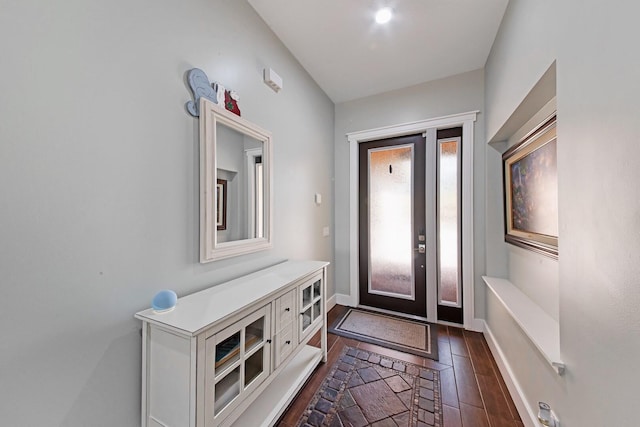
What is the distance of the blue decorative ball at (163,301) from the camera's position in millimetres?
1019

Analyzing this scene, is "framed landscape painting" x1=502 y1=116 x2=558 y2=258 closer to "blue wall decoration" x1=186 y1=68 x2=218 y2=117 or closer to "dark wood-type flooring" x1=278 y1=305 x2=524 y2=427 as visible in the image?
"dark wood-type flooring" x1=278 y1=305 x2=524 y2=427

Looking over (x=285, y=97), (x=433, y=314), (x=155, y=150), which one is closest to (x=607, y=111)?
(x=155, y=150)

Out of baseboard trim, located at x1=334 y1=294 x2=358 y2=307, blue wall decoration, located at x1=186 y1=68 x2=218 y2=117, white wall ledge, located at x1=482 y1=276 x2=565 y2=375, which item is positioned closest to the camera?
white wall ledge, located at x1=482 y1=276 x2=565 y2=375

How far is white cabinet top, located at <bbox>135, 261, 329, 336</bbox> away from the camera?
0.96 metres

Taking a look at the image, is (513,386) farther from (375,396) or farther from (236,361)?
(236,361)

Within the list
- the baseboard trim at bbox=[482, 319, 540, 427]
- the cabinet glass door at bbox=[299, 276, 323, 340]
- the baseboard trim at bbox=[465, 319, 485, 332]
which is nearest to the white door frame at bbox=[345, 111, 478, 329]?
the baseboard trim at bbox=[465, 319, 485, 332]

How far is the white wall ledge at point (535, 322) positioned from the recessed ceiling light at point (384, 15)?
227 cm

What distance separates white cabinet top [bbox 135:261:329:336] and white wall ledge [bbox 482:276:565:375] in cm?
131

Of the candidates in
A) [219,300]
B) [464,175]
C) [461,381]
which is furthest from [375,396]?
[464,175]

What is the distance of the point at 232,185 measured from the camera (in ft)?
5.02

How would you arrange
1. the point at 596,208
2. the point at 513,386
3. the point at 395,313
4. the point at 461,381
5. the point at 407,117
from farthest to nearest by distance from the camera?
the point at 395,313, the point at 407,117, the point at 461,381, the point at 513,386, the point at 596,208

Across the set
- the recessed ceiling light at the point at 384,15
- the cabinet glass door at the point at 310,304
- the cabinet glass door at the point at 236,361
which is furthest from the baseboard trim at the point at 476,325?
the recessed ceiling light at the point at 384,15

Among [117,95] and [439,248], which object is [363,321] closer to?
[439,248]

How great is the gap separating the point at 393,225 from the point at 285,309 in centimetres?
188
